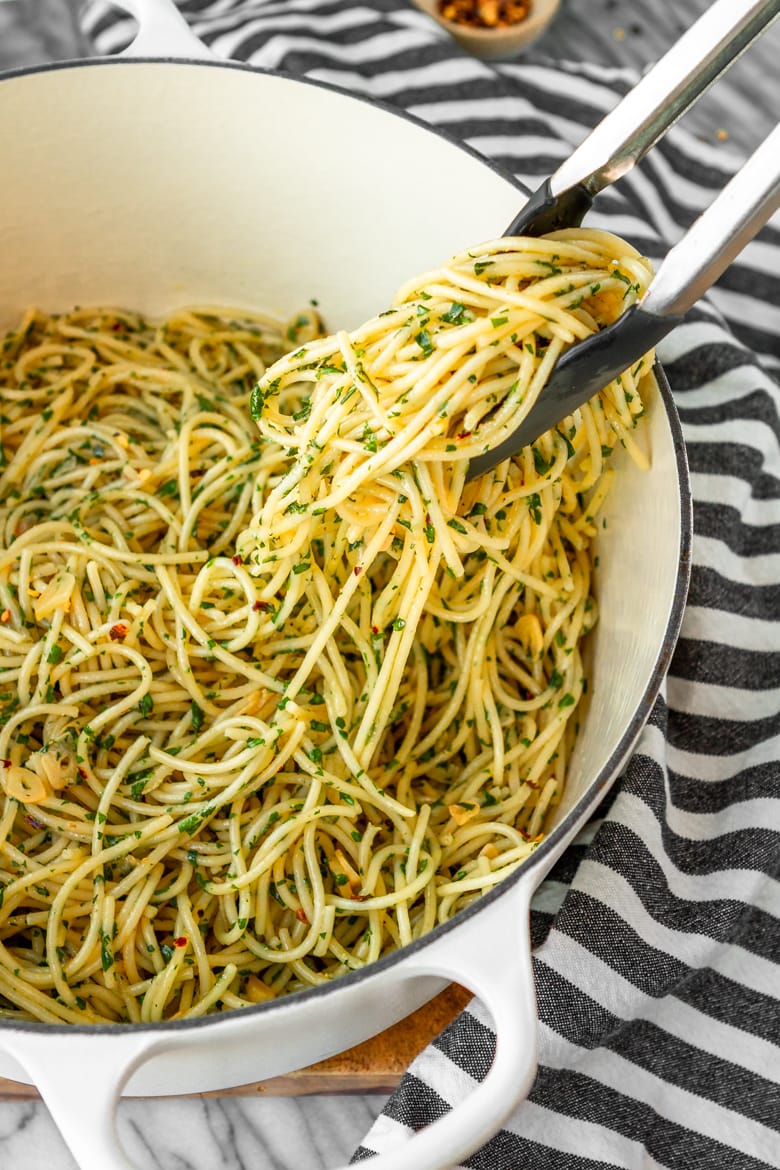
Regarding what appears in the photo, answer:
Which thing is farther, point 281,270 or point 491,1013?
point 281,270

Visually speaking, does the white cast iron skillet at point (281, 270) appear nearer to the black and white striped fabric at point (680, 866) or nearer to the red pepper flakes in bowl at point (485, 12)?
the black and white striped fabric at point (680, 866)

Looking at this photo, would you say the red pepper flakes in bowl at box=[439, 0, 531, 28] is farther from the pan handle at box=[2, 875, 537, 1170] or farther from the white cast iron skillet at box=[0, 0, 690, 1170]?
the pan handle at box=[2, 875, 537, 1170]

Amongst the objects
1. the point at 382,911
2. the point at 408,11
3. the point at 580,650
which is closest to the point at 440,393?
the point at 580,650

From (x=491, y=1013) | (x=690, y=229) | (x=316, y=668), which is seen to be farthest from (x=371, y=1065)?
(x=690, y=229)

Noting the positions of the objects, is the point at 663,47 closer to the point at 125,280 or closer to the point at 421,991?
the point at 125,280

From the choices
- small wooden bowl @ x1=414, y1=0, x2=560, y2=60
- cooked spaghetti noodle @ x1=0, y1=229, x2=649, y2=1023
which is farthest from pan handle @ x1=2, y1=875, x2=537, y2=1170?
small wooden bowl @ x1=414, y1=0, x2=560, y2=60

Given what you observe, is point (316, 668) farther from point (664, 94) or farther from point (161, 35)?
point (161, 35)
